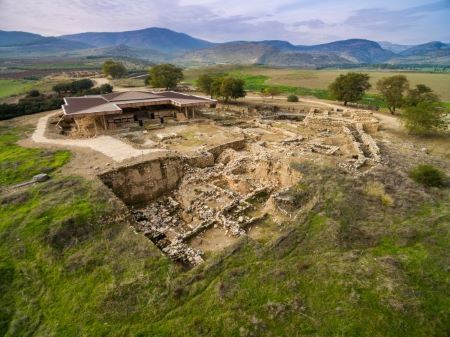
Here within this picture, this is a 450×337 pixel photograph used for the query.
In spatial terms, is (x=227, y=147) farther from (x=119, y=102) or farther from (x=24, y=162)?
(x=119, y=102)

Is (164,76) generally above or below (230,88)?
above

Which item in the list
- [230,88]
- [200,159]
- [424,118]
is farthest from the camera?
[230,88]

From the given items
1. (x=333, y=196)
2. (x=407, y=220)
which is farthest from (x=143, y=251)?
(x=407, y=220)

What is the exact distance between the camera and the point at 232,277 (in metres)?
11.4

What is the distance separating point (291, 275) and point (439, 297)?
215 inches

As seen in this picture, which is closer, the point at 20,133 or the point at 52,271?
the point at 52,271

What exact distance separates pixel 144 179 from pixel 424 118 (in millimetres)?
27801

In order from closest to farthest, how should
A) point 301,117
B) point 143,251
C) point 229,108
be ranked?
point 143,251, point 301,117, point 229,108

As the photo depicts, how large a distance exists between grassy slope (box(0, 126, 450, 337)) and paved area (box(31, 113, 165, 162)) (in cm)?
641

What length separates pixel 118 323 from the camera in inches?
384

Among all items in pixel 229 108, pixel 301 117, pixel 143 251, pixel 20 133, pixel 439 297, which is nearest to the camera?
pixel 439 297

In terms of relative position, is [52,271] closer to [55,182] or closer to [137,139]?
[55,182]

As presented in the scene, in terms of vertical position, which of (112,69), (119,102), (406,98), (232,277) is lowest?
(232,277)

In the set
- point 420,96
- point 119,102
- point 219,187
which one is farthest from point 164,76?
point 420,96
